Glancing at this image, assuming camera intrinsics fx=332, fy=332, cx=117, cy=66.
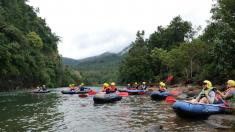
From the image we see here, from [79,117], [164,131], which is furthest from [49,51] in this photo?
[164,131]

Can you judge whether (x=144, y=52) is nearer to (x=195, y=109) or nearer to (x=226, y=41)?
(x=226, y=41)

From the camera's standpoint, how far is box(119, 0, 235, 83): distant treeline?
33.0 meters

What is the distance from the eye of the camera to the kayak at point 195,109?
16828 millimetres

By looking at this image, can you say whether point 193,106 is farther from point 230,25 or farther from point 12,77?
point 12,77

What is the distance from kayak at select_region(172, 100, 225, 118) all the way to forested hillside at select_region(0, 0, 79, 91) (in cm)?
4486

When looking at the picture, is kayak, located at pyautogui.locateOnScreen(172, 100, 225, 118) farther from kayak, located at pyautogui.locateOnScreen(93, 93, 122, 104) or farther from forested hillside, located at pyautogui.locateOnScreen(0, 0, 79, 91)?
forested hillside, located at pyautogui.locateOnScreen(0, 0, 79, 91)

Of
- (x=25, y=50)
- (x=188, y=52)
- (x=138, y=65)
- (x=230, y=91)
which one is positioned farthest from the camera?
(x=138, y=65)

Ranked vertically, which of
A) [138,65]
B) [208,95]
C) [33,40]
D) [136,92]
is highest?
[33,40]

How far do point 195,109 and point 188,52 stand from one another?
4241 cm

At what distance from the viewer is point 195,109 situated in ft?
55.2

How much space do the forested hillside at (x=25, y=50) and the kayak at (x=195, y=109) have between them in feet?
147

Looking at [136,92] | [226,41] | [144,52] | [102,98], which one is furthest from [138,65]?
[102,98]

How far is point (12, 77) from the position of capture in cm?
6606

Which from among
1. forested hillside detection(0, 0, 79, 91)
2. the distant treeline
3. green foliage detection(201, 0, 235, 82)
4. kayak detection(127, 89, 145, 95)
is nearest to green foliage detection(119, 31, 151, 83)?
the distant treeline
